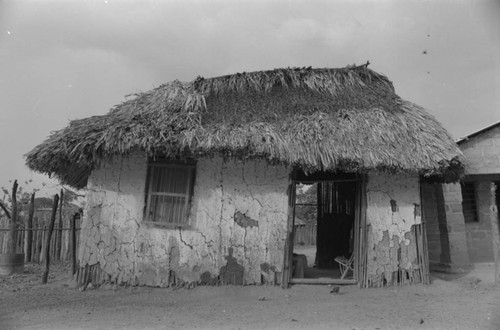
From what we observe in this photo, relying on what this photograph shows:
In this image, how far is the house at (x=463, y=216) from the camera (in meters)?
8.54

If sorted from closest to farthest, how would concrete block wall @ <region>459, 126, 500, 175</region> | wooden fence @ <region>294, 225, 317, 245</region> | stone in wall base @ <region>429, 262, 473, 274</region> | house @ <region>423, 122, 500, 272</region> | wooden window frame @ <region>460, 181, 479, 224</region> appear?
stone in wall base @ <region>429, 262, 473, 274</region> < house @ <region>423, 122, 500, 272</region> < concrete block wall @ <region>459, 126, 500, 175</region> < wooden window frame @ <region>460, 181, 479, 224</region> < wooden fence @ <region>294, 225, 317, 245</region>

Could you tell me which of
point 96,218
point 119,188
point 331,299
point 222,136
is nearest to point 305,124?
point 222,136

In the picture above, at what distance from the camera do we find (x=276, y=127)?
6676 millimetres

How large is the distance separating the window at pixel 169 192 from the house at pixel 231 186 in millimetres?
17

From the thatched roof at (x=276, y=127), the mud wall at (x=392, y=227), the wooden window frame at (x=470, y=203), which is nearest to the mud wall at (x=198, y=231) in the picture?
the thatched roof at (x=276, y=127)

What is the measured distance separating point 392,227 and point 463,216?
133 inches

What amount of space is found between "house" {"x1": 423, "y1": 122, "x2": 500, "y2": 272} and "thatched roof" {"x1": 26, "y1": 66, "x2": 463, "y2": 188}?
1.69 metres

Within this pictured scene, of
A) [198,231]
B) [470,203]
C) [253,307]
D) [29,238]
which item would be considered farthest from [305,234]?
[253,307]

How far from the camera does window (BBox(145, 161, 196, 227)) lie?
6.59 meters

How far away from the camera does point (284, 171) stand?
6.65 metres

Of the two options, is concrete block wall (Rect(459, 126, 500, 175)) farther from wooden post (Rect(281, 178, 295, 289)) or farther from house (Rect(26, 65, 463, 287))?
wooden post (Rect(281, 178, 295, 289))

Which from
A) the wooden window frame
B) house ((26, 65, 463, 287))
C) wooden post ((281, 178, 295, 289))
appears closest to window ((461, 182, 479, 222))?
the wooden window frame

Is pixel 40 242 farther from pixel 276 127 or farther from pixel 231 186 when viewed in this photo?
pixel 276 127

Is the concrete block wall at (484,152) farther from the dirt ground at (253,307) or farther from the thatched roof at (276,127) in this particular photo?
the dirt ground at (253,307)
